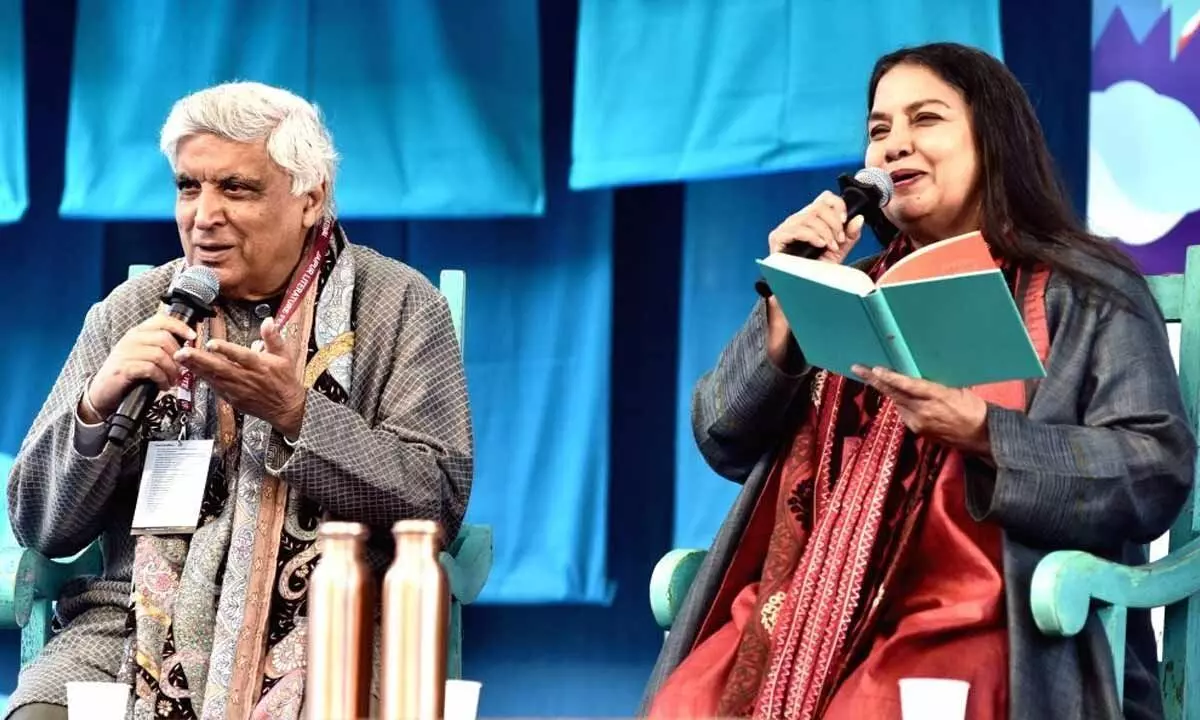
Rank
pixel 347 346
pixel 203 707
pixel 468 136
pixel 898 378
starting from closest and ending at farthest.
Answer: pixel 898 378 → pixel 203 707 → pixel 347 346 → pixel 468 136

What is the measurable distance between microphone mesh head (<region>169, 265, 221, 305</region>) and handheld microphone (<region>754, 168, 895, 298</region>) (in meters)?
0.85

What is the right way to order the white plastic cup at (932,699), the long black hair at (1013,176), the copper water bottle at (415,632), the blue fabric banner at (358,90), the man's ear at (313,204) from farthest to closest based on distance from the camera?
the blue fabric banner at (358,90) → the man's ear at (313,204) → the long black hair at (1013,176) → the white plastic cup at (932,699) → the copper water bottle at (415,632)

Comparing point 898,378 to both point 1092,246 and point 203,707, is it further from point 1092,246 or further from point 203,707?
point 203,707

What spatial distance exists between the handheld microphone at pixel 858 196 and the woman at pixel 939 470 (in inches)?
1.0

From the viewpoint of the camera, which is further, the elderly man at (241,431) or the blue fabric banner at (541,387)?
the blue fabric banner at (541,387)

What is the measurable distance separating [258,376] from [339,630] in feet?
3.36

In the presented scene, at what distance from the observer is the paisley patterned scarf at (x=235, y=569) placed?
3170 millimetres

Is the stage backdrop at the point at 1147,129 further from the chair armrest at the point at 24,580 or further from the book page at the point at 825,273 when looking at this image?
the chair armrest at the point at 24,580

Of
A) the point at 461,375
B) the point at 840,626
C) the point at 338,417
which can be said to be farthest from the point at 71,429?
the point at 840,626

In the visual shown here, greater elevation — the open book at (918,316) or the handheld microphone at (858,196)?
the handheld microphone at (858,196)

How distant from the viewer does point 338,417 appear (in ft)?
10.5

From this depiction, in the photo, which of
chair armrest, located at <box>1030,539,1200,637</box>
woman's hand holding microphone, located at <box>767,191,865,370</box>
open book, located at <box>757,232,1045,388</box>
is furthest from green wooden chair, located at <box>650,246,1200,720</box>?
woman's hand holding microphone, located at <box>767,191,865,370</box>

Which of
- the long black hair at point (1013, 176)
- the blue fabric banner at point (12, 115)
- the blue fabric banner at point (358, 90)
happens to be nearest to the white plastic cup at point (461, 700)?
the long black hair at point (1013, 176)

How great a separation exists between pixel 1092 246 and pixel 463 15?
1603 mm
